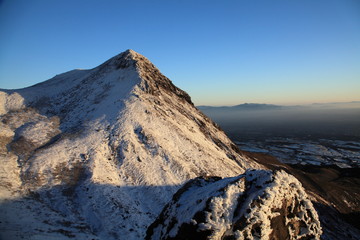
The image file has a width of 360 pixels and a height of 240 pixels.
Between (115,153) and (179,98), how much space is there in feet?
78.3

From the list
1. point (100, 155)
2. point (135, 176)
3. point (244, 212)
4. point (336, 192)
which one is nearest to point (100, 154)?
point (100, 155)

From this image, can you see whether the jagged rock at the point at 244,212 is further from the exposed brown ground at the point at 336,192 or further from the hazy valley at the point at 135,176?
the exposed brown ground at the point at 336,192

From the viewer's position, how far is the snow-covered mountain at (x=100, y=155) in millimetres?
15961

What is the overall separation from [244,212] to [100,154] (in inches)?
756

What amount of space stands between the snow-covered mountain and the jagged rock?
1.27 m

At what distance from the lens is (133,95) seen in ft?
115

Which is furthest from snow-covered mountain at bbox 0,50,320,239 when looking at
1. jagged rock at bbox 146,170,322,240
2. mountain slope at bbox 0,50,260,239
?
jagged rock at bbox 146,170,322,240

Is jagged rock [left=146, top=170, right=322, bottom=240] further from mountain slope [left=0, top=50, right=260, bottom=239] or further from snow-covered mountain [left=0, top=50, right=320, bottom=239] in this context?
mountain slope [left=0, top=50, right=260, bottom=239]

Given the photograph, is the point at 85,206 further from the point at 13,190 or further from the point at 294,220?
the point at 294,220

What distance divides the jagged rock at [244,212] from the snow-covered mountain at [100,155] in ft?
4.17

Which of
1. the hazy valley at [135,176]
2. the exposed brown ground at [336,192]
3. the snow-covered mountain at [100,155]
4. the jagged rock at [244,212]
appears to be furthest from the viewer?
the exposed brown ground at [336,192]

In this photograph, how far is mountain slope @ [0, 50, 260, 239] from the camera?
52.6 feet

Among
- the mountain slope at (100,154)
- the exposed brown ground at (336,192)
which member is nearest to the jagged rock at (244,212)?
the mountain slope at (100,154)

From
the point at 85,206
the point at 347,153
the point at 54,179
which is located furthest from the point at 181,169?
the point at 347,153
